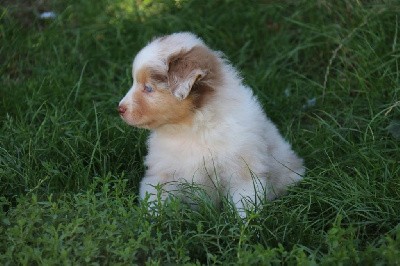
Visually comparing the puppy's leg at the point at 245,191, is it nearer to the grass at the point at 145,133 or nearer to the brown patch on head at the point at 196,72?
the grass at the point at 145,133

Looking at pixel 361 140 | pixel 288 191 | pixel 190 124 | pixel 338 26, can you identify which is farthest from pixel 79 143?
pixel 338 26

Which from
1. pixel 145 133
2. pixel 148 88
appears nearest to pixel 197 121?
pixel 148 88

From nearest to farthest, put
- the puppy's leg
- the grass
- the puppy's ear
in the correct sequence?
the grass, the puppy's ear, the puppy's leg

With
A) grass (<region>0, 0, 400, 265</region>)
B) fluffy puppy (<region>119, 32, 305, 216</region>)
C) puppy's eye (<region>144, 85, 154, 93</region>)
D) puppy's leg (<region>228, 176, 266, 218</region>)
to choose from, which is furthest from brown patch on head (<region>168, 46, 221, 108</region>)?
grass (<region>0, 0, 400, 265</region>)

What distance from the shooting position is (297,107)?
6629 millimetres

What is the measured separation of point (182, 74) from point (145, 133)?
1196mm

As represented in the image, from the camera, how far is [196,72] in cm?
474

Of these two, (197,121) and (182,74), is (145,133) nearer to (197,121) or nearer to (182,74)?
(197,121)

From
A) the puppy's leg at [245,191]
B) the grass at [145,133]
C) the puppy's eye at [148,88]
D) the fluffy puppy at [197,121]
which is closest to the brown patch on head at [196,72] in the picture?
the fluffy puppy at [197,121]

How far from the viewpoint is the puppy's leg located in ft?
15.9

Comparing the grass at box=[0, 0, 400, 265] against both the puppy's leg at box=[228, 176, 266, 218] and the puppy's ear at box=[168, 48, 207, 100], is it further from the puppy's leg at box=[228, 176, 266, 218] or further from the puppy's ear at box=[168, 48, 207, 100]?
the puppy's ear at box=[168, 48, 207, 100]

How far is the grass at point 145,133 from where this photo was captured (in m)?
4.28

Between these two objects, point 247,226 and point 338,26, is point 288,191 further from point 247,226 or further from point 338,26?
point 338,26

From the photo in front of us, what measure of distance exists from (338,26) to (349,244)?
3.09 m
